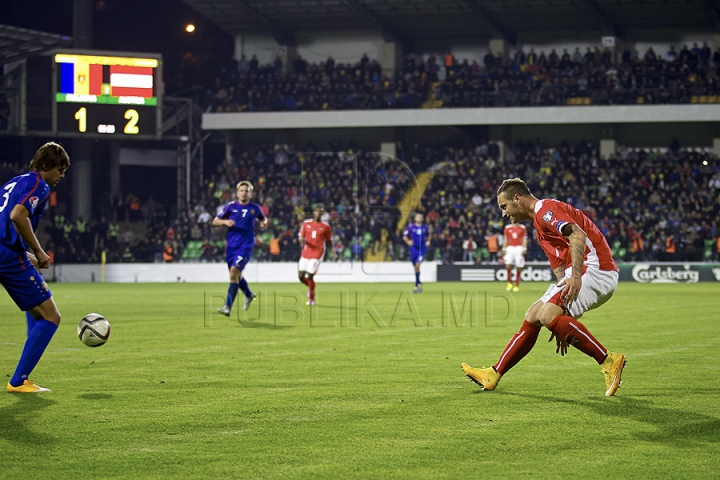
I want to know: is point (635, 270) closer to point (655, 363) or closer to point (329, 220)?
point (329, 220)

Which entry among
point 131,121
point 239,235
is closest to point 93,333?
point 239,235

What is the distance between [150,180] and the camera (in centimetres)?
4872

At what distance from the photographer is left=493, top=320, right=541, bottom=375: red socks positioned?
7.70 m

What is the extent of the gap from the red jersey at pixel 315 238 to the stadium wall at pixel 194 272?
1529cm

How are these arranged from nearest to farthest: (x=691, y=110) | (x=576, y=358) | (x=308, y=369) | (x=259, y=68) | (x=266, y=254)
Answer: (x=308, y=369) → (x=576, y=358) → (x=266, y=254) → (x=691, y=110) → (x=259, y=68)

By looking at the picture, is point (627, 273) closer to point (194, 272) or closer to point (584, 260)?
point (194, 272)

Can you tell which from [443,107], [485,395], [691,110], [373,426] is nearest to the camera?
[373,426]

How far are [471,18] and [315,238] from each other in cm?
2768

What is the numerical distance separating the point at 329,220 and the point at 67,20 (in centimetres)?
1614

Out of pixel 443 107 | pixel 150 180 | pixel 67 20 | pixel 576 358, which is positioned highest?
pixel 67 20

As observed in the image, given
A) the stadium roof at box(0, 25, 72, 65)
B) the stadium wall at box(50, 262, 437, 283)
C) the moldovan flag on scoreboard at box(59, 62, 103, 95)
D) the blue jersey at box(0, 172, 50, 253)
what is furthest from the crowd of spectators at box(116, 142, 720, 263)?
the blue jersey at box(0, 172, 50, 253)

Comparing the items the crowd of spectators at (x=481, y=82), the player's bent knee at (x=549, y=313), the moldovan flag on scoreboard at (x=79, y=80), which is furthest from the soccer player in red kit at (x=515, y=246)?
the player's bent knee at (x=549, y=313)

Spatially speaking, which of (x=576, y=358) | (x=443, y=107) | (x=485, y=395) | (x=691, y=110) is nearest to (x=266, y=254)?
(x=443, y=107)

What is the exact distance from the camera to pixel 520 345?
7.75 m
